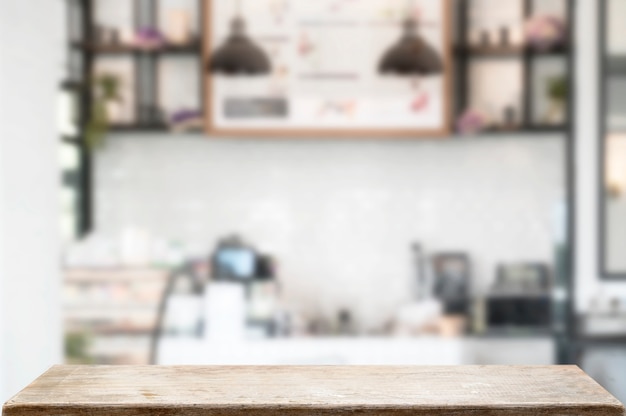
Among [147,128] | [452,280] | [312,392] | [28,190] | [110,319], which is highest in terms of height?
[147,128]

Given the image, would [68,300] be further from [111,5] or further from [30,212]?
[111,5]

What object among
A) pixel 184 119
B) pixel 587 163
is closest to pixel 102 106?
pixel 184 119

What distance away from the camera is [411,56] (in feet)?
7.74

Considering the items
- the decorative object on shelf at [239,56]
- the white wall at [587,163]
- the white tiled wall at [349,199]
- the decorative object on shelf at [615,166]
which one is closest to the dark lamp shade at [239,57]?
the decorative object on shelf at [239,56]

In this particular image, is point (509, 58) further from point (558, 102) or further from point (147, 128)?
point (147, 128)

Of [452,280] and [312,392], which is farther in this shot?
[452,280]

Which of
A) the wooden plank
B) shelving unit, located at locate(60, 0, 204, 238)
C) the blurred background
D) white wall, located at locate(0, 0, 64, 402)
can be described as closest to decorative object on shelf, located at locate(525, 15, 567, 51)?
the blurred background

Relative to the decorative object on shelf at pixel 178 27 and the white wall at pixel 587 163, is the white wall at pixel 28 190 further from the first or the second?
the white wall at pixel 587 163

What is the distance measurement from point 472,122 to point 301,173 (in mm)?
532

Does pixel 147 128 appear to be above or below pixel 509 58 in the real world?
below

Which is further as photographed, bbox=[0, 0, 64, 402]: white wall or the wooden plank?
bbox=[0, 0, 64, 402]: white wall

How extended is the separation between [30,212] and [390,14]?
4.03 feet

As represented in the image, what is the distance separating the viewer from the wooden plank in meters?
0.48

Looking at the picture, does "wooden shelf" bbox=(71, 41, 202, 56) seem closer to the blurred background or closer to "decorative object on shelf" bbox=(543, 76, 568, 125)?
the blurred background
